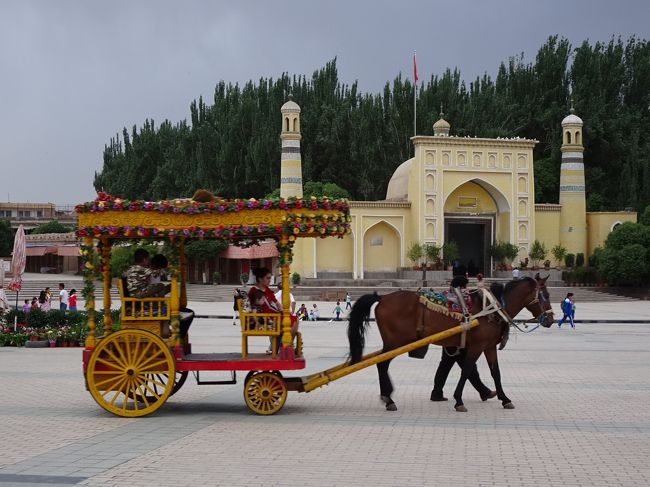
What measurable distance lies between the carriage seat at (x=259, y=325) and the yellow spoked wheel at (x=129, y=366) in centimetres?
85

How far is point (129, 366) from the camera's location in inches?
396

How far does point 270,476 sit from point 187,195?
177ft

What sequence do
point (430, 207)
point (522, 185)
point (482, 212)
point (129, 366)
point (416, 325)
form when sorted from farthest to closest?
point (482, 212) → point (522, 185) → point (430, 207) → point (416, 325) → point (129, 366)

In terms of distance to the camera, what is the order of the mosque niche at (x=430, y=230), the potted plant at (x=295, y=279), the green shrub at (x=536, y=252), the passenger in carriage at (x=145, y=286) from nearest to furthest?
the passenger in carriage at (x=145, y=286) < the potted plant at (x=295, y=279) < the mosque niche at (x=430, y=230) < the green shrub at (x=536, y=252)

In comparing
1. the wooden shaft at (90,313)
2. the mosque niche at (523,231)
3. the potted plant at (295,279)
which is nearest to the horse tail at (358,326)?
the wooden shaft at (90,313)

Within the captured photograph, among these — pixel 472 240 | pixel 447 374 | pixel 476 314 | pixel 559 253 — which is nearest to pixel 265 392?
pixel 447 374

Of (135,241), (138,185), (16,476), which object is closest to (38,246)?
(138,185)

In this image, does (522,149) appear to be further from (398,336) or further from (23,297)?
(398,336)

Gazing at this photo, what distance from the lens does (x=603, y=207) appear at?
55.1m

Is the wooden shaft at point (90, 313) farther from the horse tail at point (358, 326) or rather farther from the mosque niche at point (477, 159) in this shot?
the mosque niche at point (477, 159)

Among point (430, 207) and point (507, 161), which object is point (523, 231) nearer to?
point (507, 161)

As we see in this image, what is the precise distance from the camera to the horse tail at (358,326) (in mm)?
10445

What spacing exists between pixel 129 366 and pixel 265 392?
1.52m

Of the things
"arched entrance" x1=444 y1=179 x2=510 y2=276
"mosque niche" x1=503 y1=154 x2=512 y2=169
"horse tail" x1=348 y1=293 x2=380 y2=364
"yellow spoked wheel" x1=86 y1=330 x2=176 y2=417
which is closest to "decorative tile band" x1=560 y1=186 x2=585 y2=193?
"mosque niche" x1=503 y1=154 x2=512 y2=169
